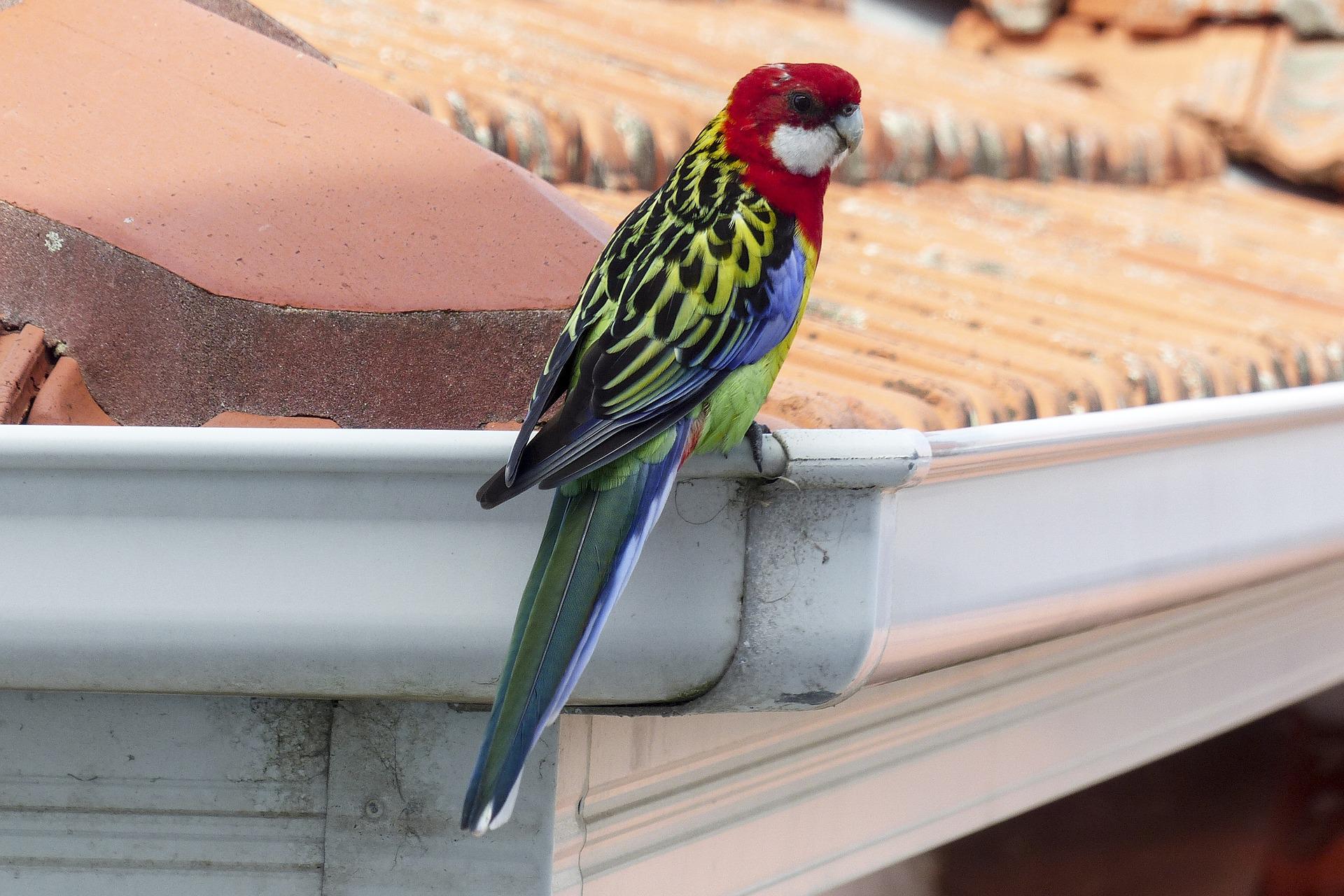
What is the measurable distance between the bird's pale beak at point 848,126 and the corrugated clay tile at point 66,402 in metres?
0.93

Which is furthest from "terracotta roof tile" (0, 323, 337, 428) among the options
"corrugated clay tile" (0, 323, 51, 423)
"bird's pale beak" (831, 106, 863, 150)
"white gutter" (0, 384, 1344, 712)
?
"bird's pale beak" (831, 106, 863, 150)

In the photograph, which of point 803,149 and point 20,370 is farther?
point 803,149

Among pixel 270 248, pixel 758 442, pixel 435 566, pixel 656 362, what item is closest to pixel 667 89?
pixel 270 248

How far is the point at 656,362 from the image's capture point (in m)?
1.36

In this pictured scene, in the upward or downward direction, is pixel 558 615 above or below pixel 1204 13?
above

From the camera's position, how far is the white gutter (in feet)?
3.80

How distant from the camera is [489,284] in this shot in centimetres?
154

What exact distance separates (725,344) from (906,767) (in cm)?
94

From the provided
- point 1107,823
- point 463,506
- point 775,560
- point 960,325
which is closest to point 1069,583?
point 775,560

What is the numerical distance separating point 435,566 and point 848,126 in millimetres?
833

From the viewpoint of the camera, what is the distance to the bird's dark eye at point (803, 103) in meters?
1.68

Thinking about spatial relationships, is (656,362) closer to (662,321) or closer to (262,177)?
(662,321)

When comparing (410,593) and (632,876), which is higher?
(410,593)

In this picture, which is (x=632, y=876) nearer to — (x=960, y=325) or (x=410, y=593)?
(x=410, y=593)
